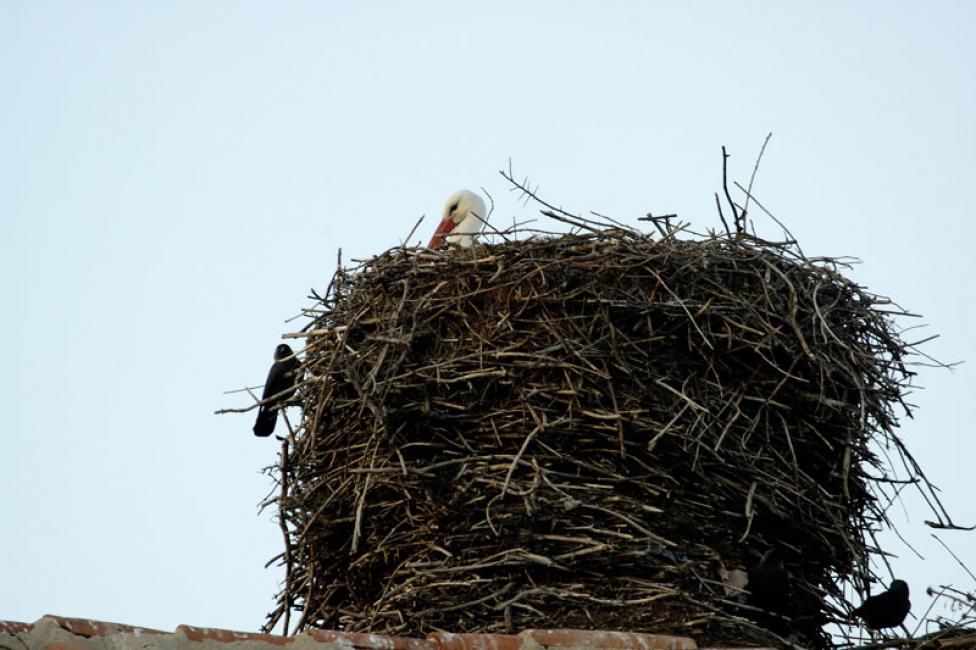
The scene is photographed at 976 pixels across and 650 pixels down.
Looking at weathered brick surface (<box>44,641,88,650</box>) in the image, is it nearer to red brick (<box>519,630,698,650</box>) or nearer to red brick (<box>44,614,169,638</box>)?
red brick (<box>44,614,169,638</box>)

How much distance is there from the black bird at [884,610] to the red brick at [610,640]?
1519 mm

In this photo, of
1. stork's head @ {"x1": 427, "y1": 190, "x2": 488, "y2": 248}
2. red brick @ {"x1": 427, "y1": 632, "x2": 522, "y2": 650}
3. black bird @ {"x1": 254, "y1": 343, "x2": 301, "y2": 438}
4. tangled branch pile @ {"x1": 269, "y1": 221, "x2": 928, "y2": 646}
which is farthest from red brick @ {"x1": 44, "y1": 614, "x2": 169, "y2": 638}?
stork's head @ {"x1": 427, "y1": 190, "x2": 488, "y2": 248}

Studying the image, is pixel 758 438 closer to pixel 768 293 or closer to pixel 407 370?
pixel 768 293

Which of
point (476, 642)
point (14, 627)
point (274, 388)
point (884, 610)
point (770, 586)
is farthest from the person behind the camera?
point (274, 388)

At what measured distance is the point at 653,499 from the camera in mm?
5824

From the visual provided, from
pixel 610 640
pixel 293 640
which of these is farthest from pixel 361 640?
pixel 610 640

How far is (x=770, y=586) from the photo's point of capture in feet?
18.8

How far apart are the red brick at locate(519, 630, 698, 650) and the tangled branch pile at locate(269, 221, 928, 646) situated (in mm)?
506

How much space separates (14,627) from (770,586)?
10.1 feet

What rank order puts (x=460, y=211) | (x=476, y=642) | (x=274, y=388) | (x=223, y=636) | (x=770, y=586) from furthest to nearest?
(x=460, y=211) → (x=274, y=388) → (x=770, y=586) → (x=476, y=642) → (x=223, y=636)

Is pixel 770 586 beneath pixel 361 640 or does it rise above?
above

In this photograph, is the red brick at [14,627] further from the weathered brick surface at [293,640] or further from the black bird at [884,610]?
the black bird at [884,610]

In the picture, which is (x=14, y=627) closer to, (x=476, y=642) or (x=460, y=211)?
(x=476, y=642)

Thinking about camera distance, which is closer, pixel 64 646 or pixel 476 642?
pixel 64 646
